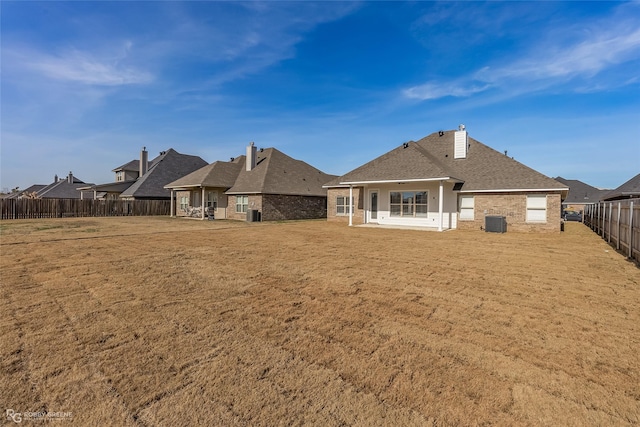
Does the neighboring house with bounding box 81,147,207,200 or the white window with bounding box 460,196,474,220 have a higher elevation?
the neighboring house with bounding box 81,147,207,200

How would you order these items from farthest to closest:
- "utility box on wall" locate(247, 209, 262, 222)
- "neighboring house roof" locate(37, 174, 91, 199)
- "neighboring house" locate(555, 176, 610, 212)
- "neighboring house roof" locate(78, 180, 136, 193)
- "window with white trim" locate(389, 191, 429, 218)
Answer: "neighboring house" locate(555, 176, 610, 212) < "neighboring house roof" locate(37, 174, 91, 199) < "neighboring house roof" locate(78, 180, 136, 193) < "utility box on wall" locate(247, 209, 262, 222) < "window with white trim" locate(389, 191, 429, 218)

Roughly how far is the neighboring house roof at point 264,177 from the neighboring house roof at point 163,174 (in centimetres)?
625

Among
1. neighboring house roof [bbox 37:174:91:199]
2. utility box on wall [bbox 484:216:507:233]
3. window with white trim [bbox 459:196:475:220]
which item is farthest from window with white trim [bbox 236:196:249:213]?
neighboring house roof [bbox 37:174:91:199]

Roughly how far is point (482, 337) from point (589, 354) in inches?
41.0

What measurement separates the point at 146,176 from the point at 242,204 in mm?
15710

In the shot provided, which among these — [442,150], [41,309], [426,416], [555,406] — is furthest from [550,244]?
[41,309]

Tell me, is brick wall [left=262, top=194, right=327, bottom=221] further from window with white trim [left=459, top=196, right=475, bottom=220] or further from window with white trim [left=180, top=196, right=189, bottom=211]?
window with white trim [left=459, top=196, right=475, bottom=220]

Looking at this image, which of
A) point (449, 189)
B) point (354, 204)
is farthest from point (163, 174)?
point (449, 189)

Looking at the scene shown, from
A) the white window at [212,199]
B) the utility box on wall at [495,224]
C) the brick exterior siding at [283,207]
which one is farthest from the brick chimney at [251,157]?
the utility box on wall at [495,224]

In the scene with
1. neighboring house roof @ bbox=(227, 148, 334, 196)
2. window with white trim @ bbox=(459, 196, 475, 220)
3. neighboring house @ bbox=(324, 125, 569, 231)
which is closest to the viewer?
neighboring house @ bbox=(324, 125, 569, 231)

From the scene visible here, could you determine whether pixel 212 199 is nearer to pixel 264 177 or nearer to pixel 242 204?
pixel 242 204

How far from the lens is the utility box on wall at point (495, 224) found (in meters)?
16.3

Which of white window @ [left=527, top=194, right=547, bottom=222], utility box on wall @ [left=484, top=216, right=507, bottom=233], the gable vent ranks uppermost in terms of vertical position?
the gable vent

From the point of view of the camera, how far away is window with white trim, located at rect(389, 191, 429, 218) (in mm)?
18828
